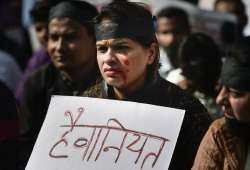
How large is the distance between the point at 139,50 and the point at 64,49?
1.76 m

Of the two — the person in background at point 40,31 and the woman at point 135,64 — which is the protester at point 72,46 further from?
the woman at point 135,64

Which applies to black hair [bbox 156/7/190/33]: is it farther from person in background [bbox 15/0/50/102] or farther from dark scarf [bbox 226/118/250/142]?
dark scarf [bbox 226/118/250/142]

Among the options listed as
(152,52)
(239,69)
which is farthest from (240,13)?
(152,52)

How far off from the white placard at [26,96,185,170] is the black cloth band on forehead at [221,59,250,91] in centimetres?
52

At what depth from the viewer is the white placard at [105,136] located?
3955 millimetres

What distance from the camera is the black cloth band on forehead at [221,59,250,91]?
171 inches


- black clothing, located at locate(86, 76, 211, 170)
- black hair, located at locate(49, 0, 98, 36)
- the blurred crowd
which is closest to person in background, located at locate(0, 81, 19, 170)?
the blurred crowd

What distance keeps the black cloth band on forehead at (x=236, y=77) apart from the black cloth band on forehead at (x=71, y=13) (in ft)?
5.53

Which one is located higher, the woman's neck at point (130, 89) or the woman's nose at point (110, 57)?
the woman's nose at point (110, 57)

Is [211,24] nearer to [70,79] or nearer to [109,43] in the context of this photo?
[70,79]

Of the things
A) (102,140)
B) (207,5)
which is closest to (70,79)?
(102,140)

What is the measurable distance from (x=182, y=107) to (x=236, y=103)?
0.28m

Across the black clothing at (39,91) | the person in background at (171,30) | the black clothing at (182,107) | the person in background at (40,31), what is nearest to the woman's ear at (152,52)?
the black clothing at (182,107)

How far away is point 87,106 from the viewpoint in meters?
4.25
